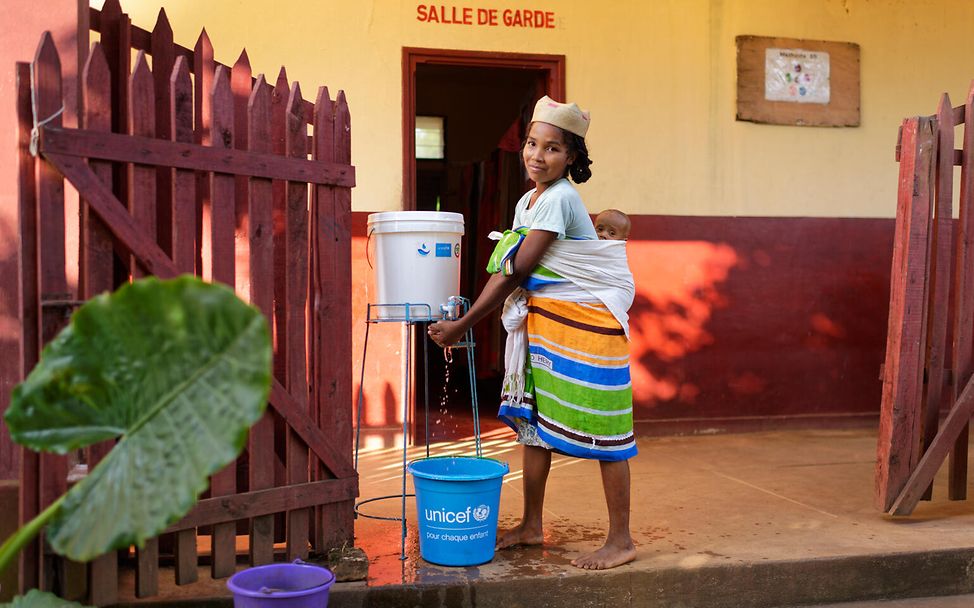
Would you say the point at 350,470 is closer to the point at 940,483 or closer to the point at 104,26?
the point at 104,26

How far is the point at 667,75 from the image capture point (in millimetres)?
6203

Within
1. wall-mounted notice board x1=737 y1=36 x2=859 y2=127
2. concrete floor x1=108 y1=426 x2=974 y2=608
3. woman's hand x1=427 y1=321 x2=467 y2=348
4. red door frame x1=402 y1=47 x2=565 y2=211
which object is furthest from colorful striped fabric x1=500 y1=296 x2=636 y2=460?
wall-mounted notice board x1=737 y1=36 x2=859 y2=127

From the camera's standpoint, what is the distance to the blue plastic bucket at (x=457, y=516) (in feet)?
10.8

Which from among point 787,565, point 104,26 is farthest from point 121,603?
point 787,565

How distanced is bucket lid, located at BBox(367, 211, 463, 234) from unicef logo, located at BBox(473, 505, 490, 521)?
1055mm

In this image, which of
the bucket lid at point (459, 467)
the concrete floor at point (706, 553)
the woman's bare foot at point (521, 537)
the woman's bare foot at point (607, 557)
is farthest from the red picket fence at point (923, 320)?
the bucket lid at point (459, 467)

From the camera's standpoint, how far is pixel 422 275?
11.4 feet

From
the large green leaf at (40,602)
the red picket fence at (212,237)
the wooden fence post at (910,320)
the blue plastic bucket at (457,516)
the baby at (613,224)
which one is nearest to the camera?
the large green leaf at (40,602)

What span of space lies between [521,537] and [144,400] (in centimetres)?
206

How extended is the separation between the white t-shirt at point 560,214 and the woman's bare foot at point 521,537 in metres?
1.20

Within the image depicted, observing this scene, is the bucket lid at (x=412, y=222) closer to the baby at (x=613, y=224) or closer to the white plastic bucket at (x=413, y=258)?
the white plastic bucket at (x=413, y=258)

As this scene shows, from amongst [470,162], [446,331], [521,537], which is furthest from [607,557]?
[470,162]

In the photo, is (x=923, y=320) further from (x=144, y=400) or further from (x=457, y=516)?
(x=144, y=400)

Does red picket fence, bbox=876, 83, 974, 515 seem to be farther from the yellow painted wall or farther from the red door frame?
the red door frame
